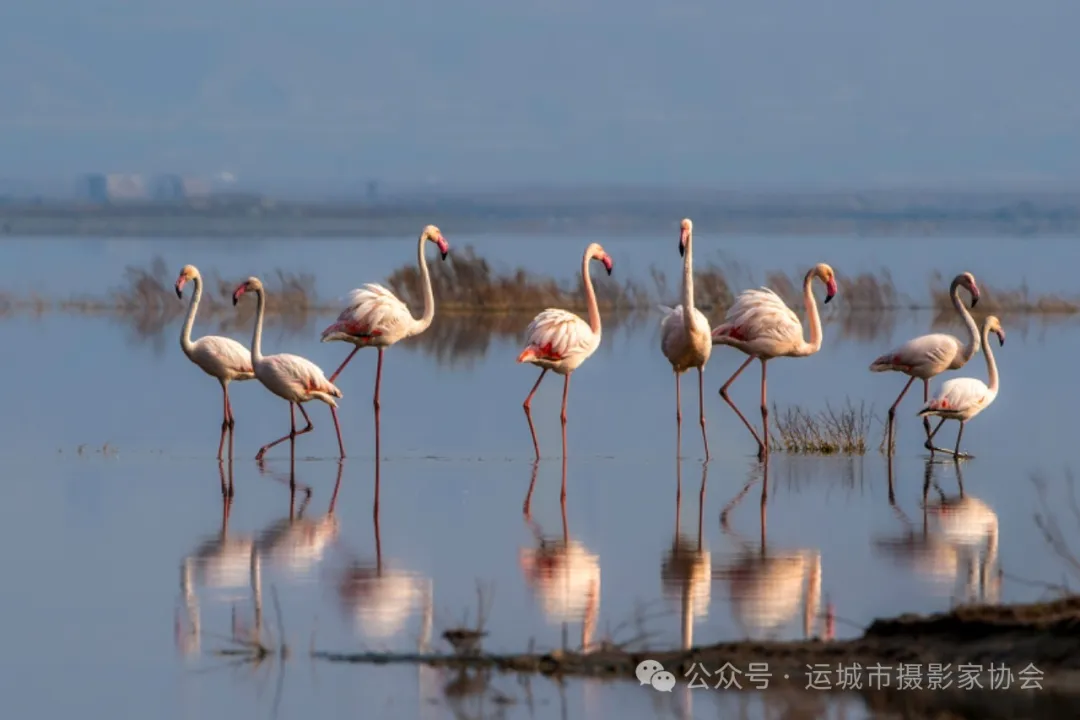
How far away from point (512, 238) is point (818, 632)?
74.6 m

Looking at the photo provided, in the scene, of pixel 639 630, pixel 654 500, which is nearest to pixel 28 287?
pixel 654 500

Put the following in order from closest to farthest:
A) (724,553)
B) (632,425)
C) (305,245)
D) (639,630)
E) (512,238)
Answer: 1. (639,630)
2. (724,553)
3. (632,425)
4. (305,245)
5. (512,238)

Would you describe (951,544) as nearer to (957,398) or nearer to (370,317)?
(957,398)

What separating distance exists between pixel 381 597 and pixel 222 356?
5.50m

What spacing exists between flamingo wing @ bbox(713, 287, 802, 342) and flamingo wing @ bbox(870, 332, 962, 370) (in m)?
0.64

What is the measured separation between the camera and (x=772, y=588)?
30.3 ft

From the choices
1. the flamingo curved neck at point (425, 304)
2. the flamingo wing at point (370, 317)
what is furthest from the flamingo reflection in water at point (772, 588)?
the flamingo curved neck at point (425, 304)

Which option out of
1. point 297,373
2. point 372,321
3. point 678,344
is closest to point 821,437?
point 678,344

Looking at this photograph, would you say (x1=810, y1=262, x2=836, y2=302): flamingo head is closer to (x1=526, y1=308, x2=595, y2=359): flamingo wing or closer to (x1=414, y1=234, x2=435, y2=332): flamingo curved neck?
(x1=526, y1=308, x2=595, y2=359): flamingo wing

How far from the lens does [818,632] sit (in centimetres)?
829

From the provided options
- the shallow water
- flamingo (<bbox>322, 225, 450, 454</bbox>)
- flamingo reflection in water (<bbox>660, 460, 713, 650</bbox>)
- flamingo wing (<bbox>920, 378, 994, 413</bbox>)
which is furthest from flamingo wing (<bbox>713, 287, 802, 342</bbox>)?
flamingo reflection in water (<bbox>660, 460, 713, 650</bbox>)

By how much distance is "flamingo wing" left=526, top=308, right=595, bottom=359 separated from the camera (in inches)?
566

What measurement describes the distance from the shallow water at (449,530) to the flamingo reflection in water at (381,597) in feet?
0.08

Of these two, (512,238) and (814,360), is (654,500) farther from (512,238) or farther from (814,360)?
(512,238)
